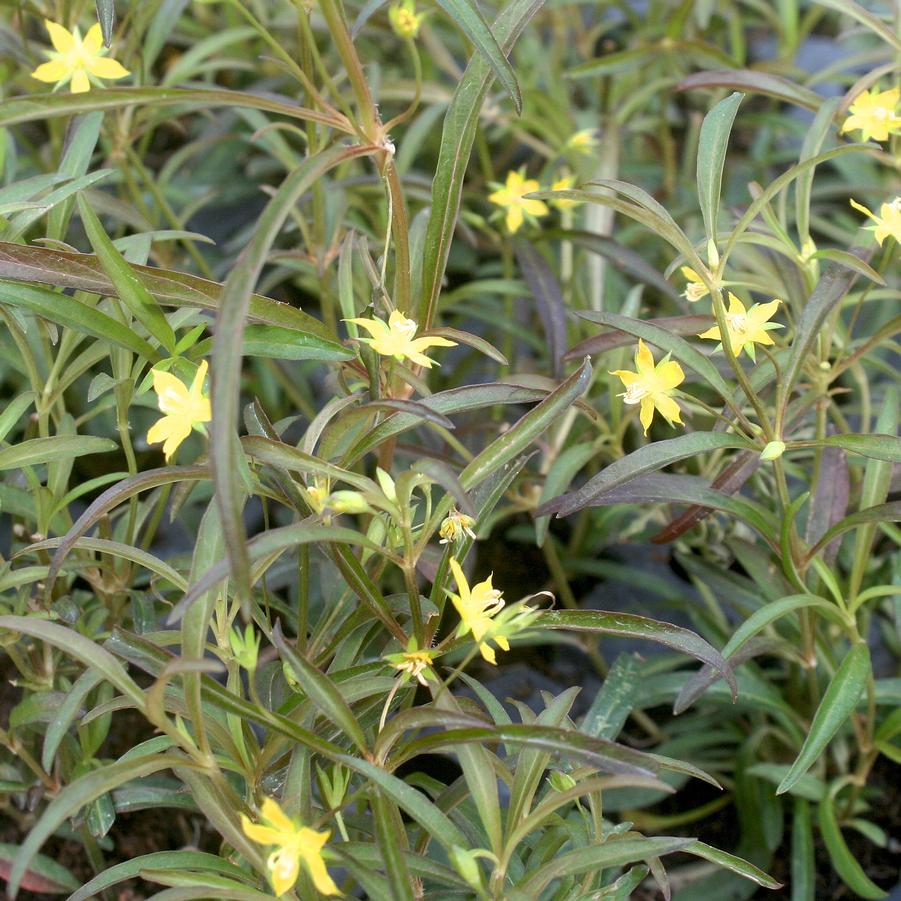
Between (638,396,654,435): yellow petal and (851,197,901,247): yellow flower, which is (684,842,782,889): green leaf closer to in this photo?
(638,396,654,435): yellow petal

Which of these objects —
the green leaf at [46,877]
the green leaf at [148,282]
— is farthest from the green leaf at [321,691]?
the green leaf at [46,877]

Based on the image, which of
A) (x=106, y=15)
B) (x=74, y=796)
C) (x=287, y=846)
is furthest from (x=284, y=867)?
(x=106, y=15)

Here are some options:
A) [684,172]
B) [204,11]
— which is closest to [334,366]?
[684,172]

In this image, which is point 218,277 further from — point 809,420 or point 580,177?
point 809,420

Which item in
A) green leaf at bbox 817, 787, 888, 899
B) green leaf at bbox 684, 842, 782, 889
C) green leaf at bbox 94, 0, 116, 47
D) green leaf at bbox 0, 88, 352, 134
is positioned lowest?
green leaf at bbox 817, 787, 888, 899

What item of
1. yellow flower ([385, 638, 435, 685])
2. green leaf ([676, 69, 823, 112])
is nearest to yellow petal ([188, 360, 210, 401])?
yellow flower ([385, 638, 435, 685])

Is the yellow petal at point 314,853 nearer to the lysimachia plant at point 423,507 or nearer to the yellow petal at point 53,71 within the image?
the lysimachia plant at point 423,507
